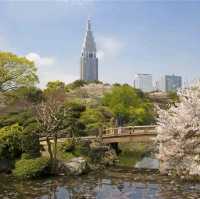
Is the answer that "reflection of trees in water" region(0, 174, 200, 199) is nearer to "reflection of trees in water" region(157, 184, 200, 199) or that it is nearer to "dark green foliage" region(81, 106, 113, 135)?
"reflection of trees in water" region(157, 184, 200, 199)

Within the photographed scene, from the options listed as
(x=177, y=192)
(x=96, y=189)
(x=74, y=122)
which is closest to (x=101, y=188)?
(x=96, y=189)

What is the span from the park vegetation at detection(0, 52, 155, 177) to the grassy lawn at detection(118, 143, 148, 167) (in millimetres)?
4394

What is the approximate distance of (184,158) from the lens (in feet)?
84.7

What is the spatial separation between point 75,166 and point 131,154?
21143 millimetres

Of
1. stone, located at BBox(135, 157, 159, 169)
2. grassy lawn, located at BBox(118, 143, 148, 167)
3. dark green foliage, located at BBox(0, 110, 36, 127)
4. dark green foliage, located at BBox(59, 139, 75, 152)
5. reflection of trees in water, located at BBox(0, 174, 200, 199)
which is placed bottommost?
reflection of trees in water, located at BBox(0, 174, 200, 199)

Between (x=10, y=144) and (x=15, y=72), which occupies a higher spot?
(x=15, y=72)

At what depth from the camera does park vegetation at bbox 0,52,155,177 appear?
37.3 metres

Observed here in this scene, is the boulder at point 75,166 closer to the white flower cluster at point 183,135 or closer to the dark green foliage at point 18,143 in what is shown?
the dark green foliage at point 18,143

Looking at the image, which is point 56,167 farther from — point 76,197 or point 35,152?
point 76,197

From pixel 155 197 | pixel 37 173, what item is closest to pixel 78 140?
pixel 37 173

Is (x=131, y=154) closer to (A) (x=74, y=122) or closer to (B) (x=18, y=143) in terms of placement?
(A) (x=74, y=122)

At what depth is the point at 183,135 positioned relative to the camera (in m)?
25.3

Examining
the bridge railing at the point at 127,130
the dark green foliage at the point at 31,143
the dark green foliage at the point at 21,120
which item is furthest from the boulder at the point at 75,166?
the dark green foliage at the point at 21,120

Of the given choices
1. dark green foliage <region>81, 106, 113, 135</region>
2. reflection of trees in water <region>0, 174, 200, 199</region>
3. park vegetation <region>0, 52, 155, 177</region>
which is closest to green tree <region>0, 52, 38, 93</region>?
park vegetation <region>0, 52, 155, 177</region>
